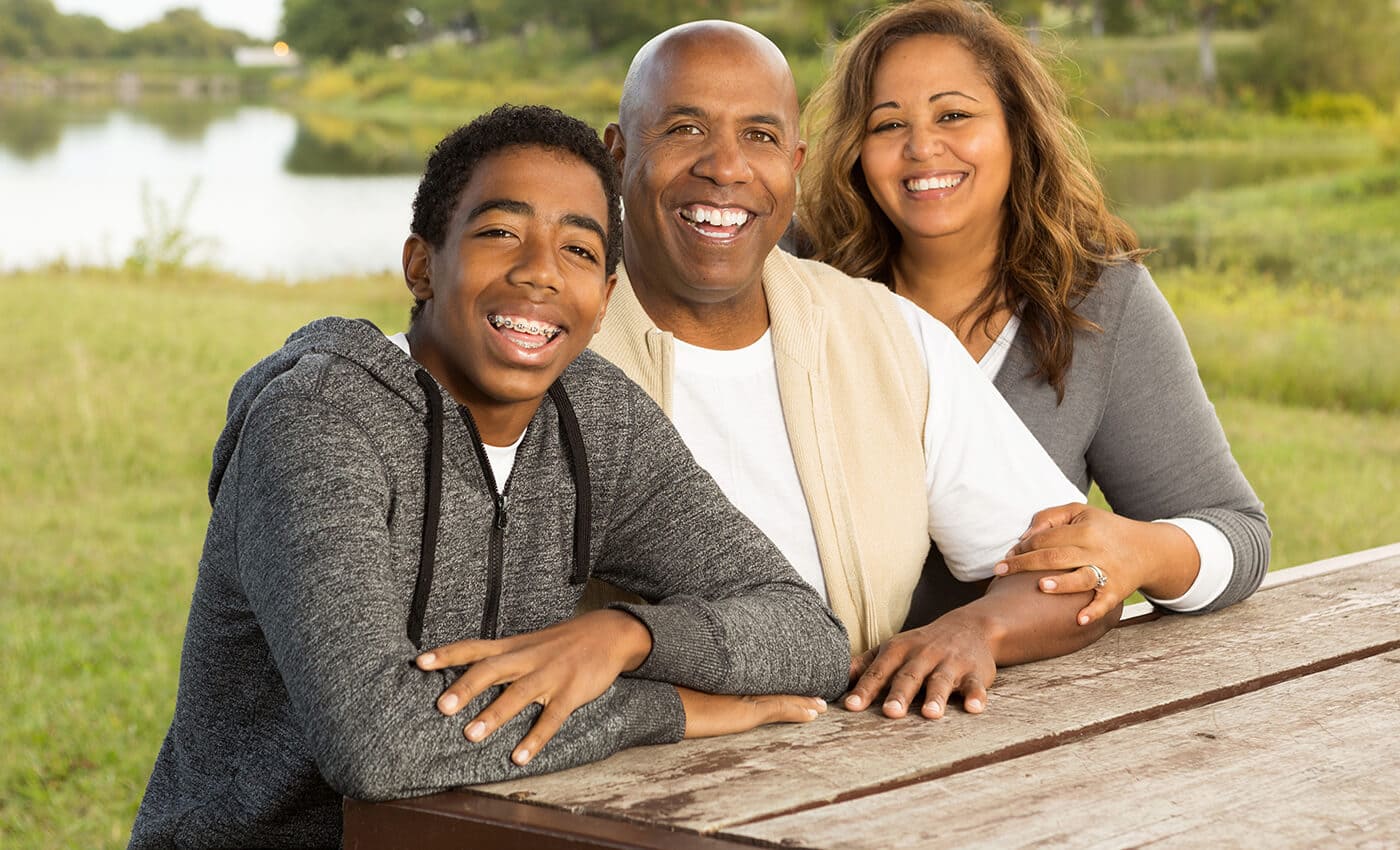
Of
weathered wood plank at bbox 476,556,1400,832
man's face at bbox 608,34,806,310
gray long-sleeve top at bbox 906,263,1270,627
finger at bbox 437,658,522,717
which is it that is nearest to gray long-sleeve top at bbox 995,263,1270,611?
gray long-sleeve top at bbox 906,263,1270,627

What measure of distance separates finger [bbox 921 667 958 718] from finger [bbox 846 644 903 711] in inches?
2.4

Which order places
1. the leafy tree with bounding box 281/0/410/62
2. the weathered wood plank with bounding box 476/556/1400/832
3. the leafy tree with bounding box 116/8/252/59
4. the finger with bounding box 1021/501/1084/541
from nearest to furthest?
the weathered wood plank with bounding box 476/556/1400/832 < the finger with bounding box 1021/501/1084/541 < the leafy tree with bounding box 116/8/252/59 < the leafy tree with bounding box 281/0/410/62

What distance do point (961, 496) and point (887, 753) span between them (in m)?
0.75

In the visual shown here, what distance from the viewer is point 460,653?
165 cm

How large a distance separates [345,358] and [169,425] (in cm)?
639

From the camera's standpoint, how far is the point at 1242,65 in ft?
49.3

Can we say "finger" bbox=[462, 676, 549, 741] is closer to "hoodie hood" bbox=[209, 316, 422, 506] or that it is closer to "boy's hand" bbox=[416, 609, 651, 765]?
"boy's hand" bbox=[416, 609, 651, 765]

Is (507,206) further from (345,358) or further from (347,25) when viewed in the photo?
(347,25)

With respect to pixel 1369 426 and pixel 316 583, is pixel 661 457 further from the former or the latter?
pixel 1369 426

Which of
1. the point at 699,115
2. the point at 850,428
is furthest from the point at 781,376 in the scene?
the point at 699,115

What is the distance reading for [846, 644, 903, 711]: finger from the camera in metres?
1.96

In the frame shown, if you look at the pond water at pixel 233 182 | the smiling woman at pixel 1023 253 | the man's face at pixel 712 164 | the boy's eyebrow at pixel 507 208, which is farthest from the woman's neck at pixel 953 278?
the pond water at pixel 233 182

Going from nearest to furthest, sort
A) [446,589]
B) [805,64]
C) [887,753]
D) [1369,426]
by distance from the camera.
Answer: [887,753], [446,589], [1369,426], [805,64]

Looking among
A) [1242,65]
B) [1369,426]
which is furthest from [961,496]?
[1242,65]
